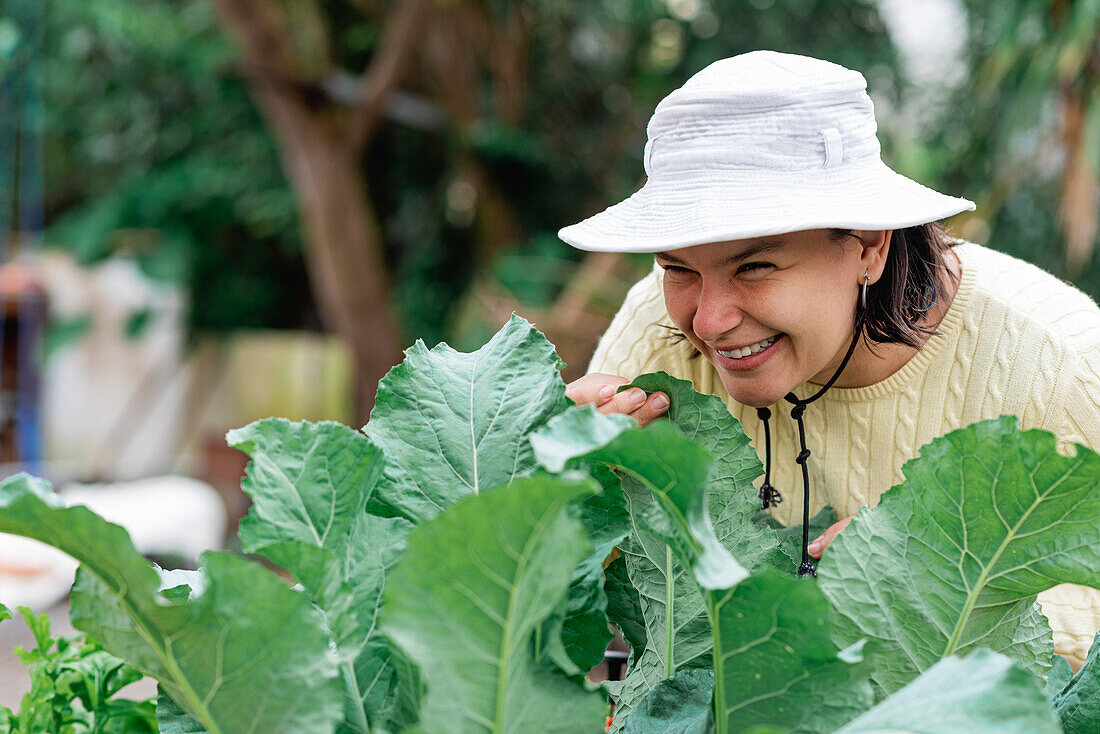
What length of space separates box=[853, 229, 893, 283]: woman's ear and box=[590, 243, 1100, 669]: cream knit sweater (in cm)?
17

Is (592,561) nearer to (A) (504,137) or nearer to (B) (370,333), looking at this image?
(B) (370,333)

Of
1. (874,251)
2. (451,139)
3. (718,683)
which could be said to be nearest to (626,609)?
(718,683)

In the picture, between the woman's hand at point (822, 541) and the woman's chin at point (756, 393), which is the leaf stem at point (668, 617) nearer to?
the woman's hand at point (822, 541)

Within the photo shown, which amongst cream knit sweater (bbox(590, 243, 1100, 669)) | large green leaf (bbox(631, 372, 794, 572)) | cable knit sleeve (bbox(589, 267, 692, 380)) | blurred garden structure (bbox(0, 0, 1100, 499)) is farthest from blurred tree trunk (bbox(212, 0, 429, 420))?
large green leaf (bbox(631, 372, 794, 572))

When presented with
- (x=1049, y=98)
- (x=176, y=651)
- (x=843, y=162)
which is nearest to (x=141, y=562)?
(x=176, y=651)

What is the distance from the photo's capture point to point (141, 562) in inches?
18.0

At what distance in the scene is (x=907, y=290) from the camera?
1.14 metres

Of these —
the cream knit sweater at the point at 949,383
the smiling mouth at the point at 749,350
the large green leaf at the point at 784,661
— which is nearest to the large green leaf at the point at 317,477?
the large green leaf at the point at 784,661

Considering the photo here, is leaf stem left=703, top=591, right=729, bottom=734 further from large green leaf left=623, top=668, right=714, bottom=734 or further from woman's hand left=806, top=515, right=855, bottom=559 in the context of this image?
woman's hand left=806, top=515, right=855, bottom=559

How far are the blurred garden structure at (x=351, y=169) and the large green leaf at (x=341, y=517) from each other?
13.7ft

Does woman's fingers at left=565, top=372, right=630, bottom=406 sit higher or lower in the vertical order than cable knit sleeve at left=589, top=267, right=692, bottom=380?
higher

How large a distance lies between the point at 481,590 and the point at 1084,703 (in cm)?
36

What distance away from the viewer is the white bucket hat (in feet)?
2.79

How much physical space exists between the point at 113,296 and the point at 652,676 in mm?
8155
